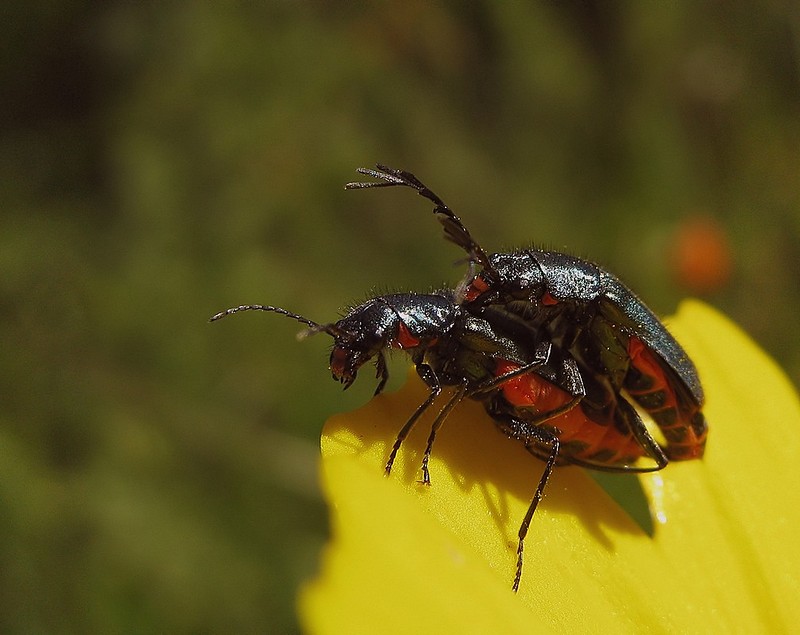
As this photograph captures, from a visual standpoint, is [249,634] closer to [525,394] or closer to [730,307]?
[525,394]

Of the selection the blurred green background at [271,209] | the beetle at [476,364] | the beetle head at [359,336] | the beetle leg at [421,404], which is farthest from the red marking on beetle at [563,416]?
the blurred green background at [271,209]

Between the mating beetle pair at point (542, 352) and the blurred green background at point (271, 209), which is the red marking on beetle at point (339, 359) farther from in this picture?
the blurred green background at point (271, 209)

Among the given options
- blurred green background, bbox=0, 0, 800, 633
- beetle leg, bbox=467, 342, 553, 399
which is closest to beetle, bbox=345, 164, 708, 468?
beetle leg, bbox=467, 342, 553, 399

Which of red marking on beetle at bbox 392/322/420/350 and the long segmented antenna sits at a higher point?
the long segmented antenna

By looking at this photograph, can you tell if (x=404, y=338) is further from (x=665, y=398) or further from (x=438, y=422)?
(x=665, y=398)

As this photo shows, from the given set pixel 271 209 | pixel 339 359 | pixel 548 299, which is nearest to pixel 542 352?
pixel 548 299

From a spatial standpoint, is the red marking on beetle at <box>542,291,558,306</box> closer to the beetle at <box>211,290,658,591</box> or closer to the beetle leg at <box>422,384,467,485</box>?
the beetle at <box>211,290,658,591</box>
